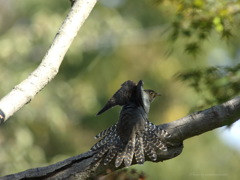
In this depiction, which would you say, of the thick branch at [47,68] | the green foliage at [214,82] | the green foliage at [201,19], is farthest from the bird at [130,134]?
the thick branch at [47,68]

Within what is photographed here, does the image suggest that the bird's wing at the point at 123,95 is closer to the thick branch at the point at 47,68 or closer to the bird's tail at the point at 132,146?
the bird's tail at the point at 132,146

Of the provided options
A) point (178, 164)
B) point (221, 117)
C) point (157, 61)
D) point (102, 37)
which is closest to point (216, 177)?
point (178, 164)

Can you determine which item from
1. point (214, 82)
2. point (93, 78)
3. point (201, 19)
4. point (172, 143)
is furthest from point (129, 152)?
point (93, 78)

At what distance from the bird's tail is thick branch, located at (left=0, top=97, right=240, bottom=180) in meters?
0.07

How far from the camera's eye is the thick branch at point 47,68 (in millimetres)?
3961

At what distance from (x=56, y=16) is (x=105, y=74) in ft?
20.6

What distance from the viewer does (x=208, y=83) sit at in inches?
240

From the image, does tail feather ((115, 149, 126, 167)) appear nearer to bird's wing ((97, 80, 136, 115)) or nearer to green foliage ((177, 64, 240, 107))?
bird's wing ((97, 80, 136, 115))

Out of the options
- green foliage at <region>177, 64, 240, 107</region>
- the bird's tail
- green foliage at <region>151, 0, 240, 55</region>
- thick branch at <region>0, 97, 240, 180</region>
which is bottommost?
thick branch at <region>0, 97, 240, 180</region>

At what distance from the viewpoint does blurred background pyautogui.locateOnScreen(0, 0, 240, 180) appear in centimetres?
1207

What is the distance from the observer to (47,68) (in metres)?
4.15

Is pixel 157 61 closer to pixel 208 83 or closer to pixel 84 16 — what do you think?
pixel 208 83

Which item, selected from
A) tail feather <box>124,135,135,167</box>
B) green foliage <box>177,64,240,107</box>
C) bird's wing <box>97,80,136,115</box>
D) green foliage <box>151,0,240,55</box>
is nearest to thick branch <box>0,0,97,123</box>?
tail feather <box>124,135,135,167</box>

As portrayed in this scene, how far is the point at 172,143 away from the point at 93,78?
13.3 meters
